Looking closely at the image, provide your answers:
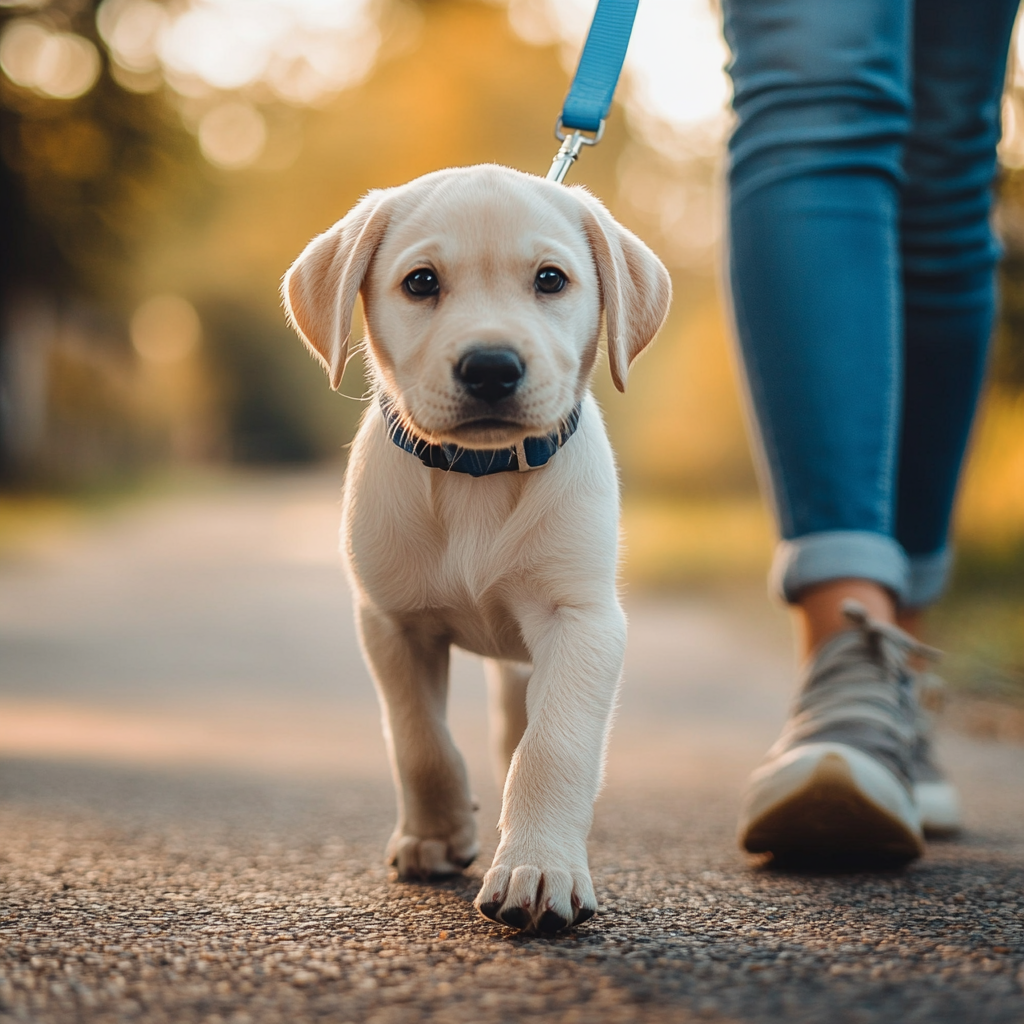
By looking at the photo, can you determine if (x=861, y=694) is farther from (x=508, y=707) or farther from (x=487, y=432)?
(x=487, y=432)

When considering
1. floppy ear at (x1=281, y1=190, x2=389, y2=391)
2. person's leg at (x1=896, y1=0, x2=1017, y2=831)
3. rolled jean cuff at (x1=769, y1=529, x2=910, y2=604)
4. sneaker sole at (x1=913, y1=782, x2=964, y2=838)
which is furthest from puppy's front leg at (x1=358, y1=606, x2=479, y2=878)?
person's leg at (x1=896, y1=0, x2=1017, y2=831)

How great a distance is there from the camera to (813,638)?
2.54m

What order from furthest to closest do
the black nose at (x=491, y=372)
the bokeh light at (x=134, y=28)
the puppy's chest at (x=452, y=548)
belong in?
the bokeh light at (x=134, y=28), the puppy's chest at (x=452, y=548), the black nose at (x=491, y=372)

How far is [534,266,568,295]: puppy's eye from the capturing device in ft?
7.06

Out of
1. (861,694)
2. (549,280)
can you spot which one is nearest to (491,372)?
(549,280)

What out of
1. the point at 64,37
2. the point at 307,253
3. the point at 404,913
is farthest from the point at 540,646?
the point at 64,37

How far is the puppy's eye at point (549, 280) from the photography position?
2152mm

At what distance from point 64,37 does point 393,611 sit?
1575cm

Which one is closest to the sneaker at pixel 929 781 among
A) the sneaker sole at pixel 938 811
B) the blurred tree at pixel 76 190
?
the sneaker sole at pixel 938 811

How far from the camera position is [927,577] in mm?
3102

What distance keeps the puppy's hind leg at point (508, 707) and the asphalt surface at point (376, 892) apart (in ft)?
0.56

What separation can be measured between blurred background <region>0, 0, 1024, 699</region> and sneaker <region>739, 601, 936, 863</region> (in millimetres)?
3404

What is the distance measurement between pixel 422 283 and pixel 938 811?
1.52 metres

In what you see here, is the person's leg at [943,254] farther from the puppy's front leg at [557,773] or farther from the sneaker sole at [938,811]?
the puppy's front leg at [557,773]
